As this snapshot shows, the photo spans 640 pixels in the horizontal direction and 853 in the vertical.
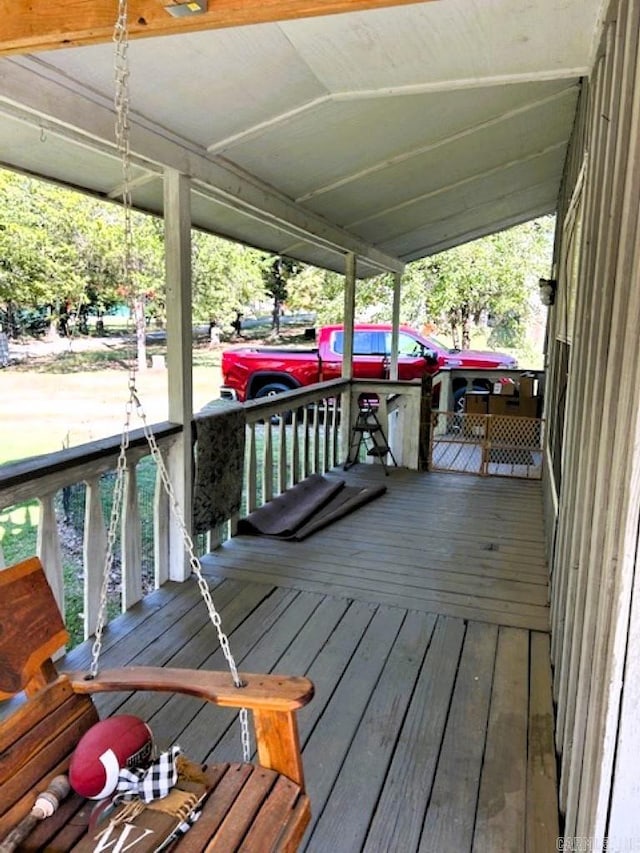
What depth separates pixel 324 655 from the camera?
8.60ft

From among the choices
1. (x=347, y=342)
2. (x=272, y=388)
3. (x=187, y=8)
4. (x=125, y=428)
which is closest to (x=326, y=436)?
(x=347, y=342)

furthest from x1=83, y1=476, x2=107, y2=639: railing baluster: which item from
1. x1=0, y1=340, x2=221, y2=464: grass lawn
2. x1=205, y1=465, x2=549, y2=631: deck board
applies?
x1=0, y1=340, x2=221, y2=464: grass lawn

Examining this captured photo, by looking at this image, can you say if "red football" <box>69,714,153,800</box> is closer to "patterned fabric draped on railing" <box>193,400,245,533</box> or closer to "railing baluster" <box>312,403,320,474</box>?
"patterned fabric draped on railing" <box>193,400,245,533</box>

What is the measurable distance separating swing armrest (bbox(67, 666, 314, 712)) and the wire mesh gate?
459cm

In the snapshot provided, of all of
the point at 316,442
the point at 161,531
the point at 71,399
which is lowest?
the point at 71,399

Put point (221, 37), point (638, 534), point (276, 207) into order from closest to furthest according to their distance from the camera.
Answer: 1. point (638, 534)
2. point (221, 37)
3. point (276, 207)

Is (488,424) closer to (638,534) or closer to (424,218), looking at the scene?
(424,218)

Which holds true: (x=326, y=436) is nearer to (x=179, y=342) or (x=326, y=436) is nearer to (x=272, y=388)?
(x=179, y=342)

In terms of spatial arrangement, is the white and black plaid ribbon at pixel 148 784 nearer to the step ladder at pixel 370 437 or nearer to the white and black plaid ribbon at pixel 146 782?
the white and black plaid ribbon at pixel 146 782

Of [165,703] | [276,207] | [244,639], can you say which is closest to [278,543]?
[244,639]

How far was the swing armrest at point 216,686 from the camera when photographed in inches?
53.1

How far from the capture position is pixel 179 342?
3186 mm

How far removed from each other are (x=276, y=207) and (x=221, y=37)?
2.07 metres

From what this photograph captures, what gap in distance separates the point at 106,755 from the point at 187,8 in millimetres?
1650
